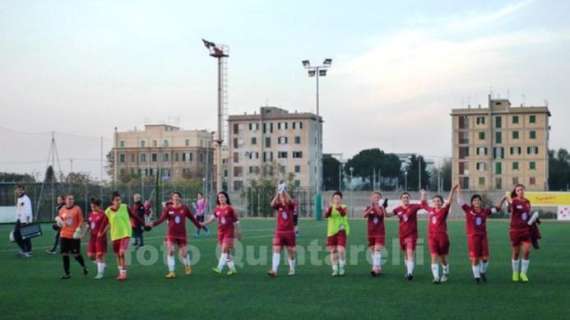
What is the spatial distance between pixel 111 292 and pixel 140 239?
39.8 feet

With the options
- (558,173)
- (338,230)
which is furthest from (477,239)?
(558,173)

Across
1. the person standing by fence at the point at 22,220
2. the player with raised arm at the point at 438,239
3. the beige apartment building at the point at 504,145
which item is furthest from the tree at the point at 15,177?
the beige apartment building at the point at 504,145

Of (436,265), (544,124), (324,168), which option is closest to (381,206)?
(436,265)

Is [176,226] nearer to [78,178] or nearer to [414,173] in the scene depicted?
[78,178]

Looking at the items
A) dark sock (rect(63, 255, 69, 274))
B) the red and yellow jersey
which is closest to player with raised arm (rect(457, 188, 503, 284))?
the red and yellow jersey

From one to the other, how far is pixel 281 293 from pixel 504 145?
81.5 m

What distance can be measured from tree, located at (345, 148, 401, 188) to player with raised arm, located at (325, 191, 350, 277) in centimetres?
10092

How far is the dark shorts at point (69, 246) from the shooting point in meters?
16.9

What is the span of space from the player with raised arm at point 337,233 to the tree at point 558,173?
9256 centimetres

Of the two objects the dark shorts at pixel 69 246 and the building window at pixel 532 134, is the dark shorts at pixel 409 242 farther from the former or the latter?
the building window at pixel 532 134

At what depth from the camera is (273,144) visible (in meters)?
101

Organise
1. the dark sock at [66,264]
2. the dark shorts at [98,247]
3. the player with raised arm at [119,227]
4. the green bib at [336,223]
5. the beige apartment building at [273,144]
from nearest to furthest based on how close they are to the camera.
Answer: the dark sock at [66,264], the player with raised arm at [119,227], the dark shorts at [98,247], the green bib at [336,223], the beige apartment building at [273,144]

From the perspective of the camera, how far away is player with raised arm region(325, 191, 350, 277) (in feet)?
55.7

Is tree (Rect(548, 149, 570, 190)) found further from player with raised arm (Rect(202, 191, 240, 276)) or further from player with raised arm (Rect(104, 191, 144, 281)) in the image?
player with raised arm (Rect(104, 191, 144, 281))
